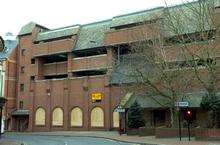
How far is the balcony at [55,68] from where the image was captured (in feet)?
A: 216

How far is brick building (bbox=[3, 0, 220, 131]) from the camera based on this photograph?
5747 cm

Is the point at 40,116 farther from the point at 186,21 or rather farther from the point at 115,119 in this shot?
the point at 186,21

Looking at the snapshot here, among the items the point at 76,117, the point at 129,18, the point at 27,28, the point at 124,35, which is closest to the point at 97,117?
the point at 76,117

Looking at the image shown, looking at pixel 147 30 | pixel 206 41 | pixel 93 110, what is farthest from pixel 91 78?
pixel 206 41

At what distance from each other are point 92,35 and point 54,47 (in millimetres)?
6147

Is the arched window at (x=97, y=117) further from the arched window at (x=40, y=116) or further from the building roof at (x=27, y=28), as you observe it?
the building roof at (x=27, y=28)

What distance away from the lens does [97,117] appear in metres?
58.6

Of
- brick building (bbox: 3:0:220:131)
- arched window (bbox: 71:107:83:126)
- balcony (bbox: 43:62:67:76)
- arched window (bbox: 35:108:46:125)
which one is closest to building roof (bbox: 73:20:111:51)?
brick building (bbox: 3:0:220:131)

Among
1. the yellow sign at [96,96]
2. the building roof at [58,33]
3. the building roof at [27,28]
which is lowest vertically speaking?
the yellow sign at [96,96]

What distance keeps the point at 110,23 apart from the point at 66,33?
743cm

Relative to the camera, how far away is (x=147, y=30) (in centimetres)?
4694

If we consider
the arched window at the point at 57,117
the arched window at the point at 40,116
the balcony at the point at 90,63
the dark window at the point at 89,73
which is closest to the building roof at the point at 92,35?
the balcony at the point at 90,63

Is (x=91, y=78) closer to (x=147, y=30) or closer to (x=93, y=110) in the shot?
(x=93, y=110)

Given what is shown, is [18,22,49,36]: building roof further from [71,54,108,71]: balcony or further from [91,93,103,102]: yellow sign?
[91,93,103,102]: yellow sign
